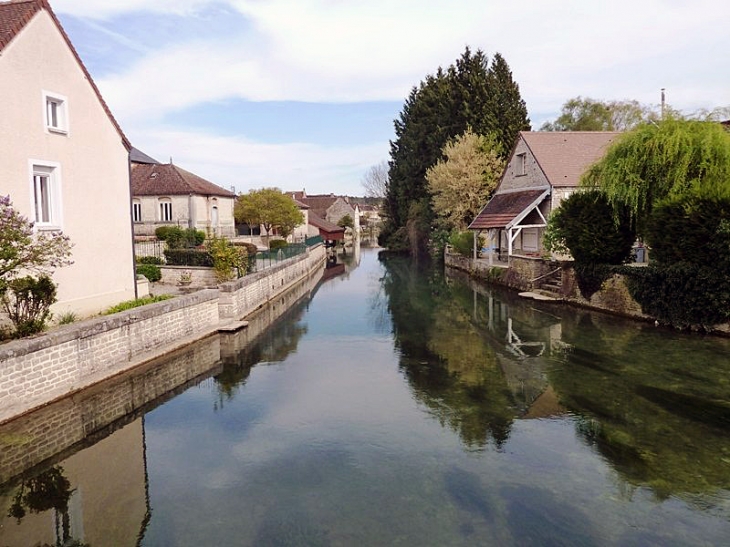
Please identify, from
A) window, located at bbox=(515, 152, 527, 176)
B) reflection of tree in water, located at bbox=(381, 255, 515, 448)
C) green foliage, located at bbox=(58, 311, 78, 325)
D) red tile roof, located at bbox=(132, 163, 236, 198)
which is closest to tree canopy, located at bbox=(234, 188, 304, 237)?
red tile roof, located at bbox=(132, 163, 236, 198)

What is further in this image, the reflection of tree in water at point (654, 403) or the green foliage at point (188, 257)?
the green foliage at point (188, 257)

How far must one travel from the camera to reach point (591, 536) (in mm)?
6188

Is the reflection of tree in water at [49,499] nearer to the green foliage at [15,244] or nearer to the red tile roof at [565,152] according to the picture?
the green foliage at [15,244]

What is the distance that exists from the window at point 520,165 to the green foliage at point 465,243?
5667 mm

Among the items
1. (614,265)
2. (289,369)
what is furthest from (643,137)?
(289,369)

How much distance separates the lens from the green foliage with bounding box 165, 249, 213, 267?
2358cm

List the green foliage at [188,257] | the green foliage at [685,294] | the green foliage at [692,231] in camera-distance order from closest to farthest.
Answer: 1. the green foliage at [692,231]
2. the green foliage at [685,294]
3. the green foliage at [188,257]

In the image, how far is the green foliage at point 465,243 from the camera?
36.3 metres

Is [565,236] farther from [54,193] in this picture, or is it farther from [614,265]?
[54,193]

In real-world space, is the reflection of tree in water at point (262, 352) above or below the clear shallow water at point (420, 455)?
above

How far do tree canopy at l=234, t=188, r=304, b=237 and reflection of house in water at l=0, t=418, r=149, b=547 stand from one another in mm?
35858

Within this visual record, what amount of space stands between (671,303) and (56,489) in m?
16.1

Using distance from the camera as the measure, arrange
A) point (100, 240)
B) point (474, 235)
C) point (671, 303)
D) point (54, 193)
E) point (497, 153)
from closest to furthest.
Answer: point (54, 193) → point (100, 240) → point (671, 303) → point (474, 235) → point (497, 153)

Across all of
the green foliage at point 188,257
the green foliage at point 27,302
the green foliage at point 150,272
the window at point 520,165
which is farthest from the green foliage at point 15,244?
the window at point 520,165
